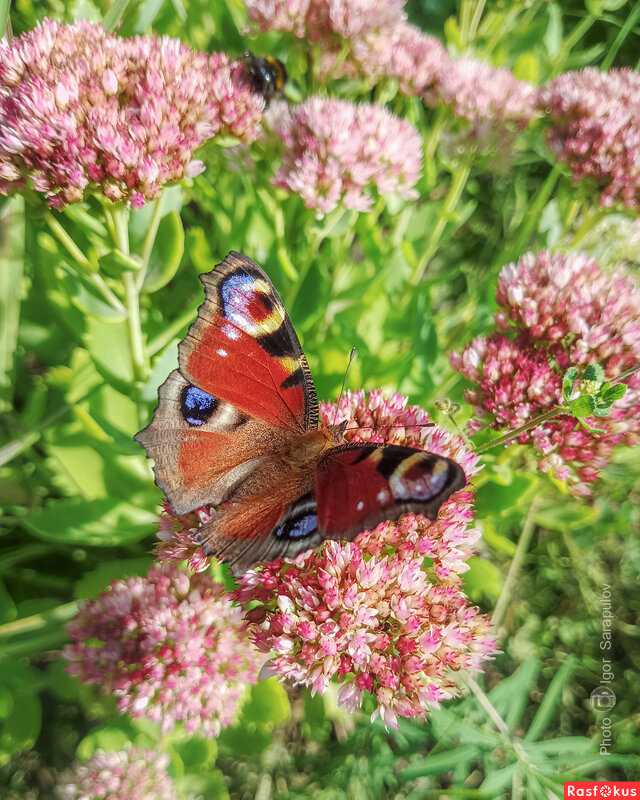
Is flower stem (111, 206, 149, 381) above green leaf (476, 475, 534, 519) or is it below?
above

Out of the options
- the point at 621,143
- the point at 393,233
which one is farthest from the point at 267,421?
the point at 621,143

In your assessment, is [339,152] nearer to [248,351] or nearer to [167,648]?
[248,351]

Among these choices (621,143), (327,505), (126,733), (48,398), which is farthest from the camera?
(48,398)

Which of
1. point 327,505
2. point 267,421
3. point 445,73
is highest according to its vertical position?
point 445,73

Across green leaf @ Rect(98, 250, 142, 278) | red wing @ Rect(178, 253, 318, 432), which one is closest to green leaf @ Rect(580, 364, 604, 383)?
red wing @ Rect(178, 253, 318, 432)

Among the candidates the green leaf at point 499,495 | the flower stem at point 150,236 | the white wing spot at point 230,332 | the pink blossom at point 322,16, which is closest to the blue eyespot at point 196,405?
the white wing spot at point 230,332

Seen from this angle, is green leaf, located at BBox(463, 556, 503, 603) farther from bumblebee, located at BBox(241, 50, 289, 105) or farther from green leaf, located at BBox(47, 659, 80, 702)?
bumblebee, located at BBox(241, 50, 289, 105)

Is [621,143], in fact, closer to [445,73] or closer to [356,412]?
[445,73]
